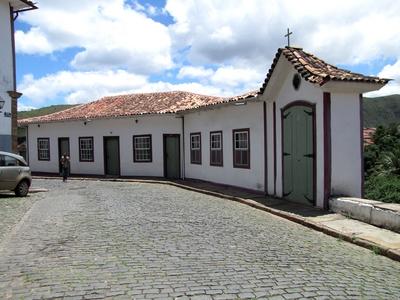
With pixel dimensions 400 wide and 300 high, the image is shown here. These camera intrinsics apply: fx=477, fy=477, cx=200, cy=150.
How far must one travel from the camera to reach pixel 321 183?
1179 cm

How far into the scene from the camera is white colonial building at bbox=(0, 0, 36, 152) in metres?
18.5

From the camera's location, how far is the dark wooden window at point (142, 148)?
926 inches

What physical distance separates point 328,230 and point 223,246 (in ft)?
8.85

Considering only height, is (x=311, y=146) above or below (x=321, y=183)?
above

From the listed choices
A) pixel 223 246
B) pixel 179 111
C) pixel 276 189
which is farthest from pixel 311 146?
pixel 179 111

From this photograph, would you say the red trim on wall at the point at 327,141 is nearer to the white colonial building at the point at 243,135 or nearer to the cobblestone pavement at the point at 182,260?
the white colonial building at the point at 243,135

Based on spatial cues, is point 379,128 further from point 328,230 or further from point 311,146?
point 328,230

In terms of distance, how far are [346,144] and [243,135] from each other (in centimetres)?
508

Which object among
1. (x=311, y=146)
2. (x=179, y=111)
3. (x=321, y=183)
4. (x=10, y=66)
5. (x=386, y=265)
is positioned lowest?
(x=386, y=265)

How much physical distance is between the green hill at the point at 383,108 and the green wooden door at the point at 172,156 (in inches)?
2331

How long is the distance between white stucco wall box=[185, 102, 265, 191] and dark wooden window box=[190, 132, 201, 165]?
0.22 meters

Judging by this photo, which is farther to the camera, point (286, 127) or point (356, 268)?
point (286, 127)

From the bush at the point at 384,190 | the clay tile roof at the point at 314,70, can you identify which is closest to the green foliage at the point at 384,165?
the bush at the point at 384,190

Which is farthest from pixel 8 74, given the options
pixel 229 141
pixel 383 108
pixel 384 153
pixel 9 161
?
pixel 383 108
